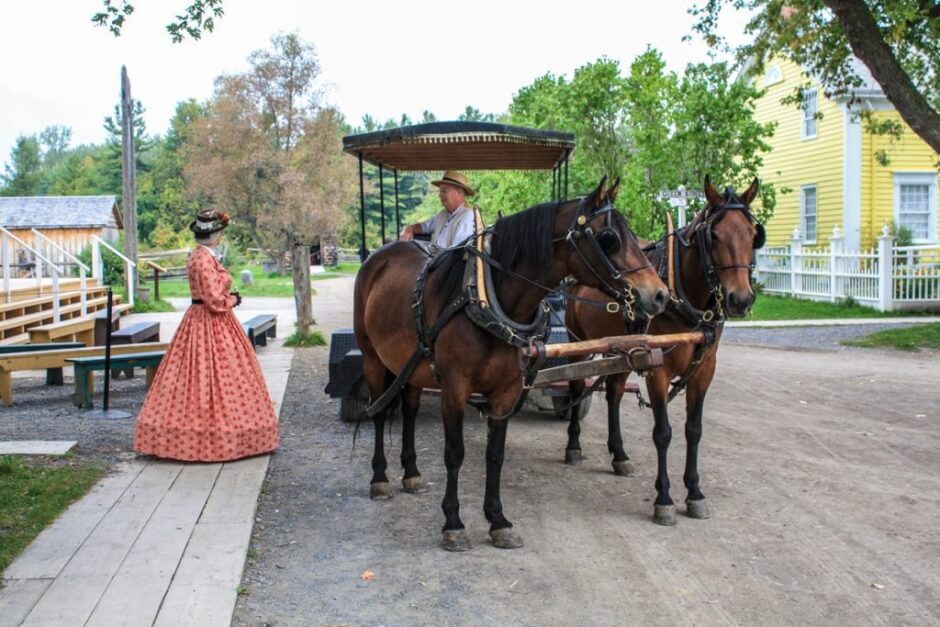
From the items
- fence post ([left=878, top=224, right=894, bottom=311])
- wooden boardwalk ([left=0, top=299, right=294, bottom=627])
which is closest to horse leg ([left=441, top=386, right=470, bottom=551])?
wooden boardwalk ([left=0, top=299, right=294, bottom=627])

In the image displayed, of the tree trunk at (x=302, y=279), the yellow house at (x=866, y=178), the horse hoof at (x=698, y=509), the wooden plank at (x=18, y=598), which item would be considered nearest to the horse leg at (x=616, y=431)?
the horse hoof at (x=698, y=509)

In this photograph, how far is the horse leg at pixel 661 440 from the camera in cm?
600

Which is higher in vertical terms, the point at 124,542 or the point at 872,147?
the point at 872,147

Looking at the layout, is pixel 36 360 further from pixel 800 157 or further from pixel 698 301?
pixel 800 157

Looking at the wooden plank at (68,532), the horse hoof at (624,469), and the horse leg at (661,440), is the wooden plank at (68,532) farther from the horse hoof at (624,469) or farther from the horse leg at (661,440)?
the horse hoof at (624,469)

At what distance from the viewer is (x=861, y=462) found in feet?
25.3

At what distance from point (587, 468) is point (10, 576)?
4362mm

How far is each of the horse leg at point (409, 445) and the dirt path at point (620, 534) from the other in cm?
11

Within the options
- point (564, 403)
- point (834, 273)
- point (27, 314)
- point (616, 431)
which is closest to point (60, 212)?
point (27, 314)

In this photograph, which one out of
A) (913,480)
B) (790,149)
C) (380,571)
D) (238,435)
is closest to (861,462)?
(913,480)

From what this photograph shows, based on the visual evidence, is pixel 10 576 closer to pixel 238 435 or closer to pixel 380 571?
pixel 380 571

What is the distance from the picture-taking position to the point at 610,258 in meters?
5.19

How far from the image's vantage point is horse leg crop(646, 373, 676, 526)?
236 inches

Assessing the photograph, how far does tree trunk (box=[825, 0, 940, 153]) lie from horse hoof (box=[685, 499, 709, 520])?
953cm
